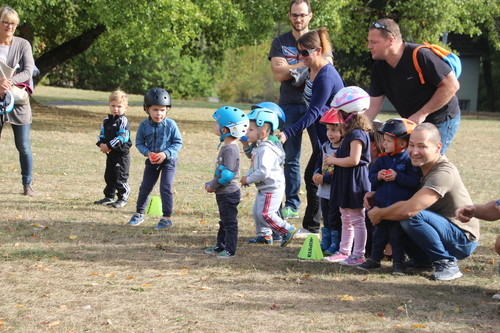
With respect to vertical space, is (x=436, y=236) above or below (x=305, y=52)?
below

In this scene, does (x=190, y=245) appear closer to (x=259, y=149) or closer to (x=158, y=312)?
(x=259, y=149)

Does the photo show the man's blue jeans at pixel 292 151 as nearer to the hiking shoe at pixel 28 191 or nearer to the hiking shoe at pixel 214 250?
the hiking shoe at pixel 214 250

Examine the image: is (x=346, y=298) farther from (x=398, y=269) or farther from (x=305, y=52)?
(x=305, y=52)

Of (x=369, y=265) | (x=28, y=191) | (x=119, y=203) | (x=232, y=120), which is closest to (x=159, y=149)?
(x=119, y=203)

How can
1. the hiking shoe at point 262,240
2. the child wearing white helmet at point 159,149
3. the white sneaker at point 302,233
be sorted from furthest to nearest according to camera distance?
the child wearing white helmet at point 159,149
the white sneaker at point 302,233
the hiking shoe at point 262,240

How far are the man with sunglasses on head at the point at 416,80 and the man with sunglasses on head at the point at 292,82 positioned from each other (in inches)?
60.1

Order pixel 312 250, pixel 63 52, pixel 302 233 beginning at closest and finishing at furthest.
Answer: pixel 312 250 → pixel 302 233 → pixel 63 52

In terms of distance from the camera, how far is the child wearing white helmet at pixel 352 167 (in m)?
5.81

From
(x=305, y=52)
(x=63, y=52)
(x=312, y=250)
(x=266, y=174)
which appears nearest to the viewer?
(x=312, y=250)

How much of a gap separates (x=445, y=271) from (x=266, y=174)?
6.28 ft

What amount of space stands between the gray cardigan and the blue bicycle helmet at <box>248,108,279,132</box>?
3.65 meters

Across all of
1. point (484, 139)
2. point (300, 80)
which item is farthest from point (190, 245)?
point (484, 139)

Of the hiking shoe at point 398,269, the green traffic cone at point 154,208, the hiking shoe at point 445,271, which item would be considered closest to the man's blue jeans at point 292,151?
the green traffic cone at point 154,208

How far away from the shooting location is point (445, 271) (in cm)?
550
